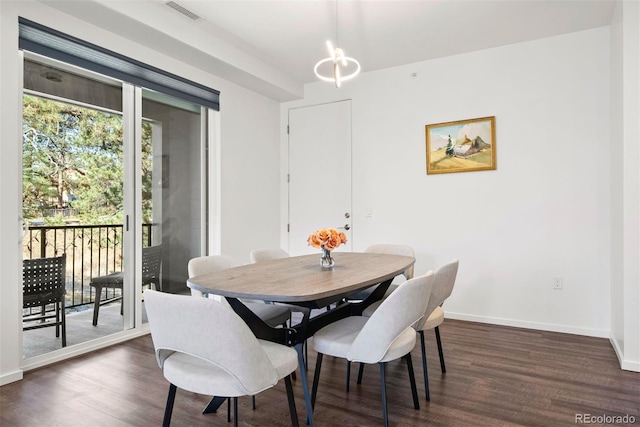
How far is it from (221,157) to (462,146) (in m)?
2.56

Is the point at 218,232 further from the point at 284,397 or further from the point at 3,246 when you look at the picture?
the point at 284,397

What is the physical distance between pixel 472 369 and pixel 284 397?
134cm

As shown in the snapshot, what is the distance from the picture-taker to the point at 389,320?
1748mm

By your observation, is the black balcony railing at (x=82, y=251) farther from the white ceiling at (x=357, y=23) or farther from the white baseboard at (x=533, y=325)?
the white baseboard at (x=533, y=325)

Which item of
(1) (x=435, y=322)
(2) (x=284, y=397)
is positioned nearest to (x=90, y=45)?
(2) (x=284, y=397)

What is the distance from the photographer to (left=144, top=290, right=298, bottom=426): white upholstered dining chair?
142cm

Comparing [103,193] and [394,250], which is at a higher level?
[103,193]

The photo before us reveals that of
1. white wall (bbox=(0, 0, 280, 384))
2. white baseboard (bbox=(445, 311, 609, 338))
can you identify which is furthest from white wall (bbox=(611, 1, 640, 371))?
white wall (bbox=(0, 0, 280, 384))

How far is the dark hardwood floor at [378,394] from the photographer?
207 centimetres

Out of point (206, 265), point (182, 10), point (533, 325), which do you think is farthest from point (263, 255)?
point (533, 325)

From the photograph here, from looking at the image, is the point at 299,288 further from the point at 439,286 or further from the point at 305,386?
the point at 439,286

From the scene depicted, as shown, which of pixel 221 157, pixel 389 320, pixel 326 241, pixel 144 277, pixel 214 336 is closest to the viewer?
pixel 214 336

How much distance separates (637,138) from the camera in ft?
8.77

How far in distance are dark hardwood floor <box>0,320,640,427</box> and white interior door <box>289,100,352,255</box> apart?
7.15ft
